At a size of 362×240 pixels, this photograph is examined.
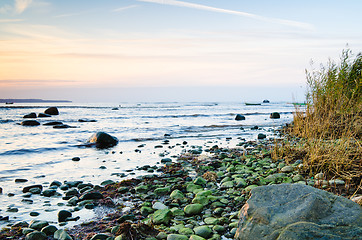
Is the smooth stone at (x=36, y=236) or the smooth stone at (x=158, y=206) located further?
the smooth stone at (x=158, y=206)

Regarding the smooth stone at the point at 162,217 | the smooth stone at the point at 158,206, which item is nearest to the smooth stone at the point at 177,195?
the smooth stone at the point at 158,206

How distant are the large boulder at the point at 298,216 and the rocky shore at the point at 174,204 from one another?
17mm

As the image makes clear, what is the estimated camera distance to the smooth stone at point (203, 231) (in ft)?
11.9

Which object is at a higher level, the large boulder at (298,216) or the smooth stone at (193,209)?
the large boulder at (298,216)

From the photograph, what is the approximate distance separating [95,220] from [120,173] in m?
3.20

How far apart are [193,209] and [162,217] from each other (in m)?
0.62

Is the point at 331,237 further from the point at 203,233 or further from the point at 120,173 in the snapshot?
the point at 120,173

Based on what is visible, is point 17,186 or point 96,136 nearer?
point 17,186

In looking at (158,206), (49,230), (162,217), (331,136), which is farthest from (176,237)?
(331,136)

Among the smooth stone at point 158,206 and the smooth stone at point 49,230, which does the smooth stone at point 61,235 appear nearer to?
the smooth stone at point 49,230

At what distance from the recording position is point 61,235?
3715mm

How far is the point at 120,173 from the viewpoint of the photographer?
760cm

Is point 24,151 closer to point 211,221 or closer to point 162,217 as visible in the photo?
point 162,217

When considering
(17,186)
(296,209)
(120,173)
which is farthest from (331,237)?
→ (17,186)
